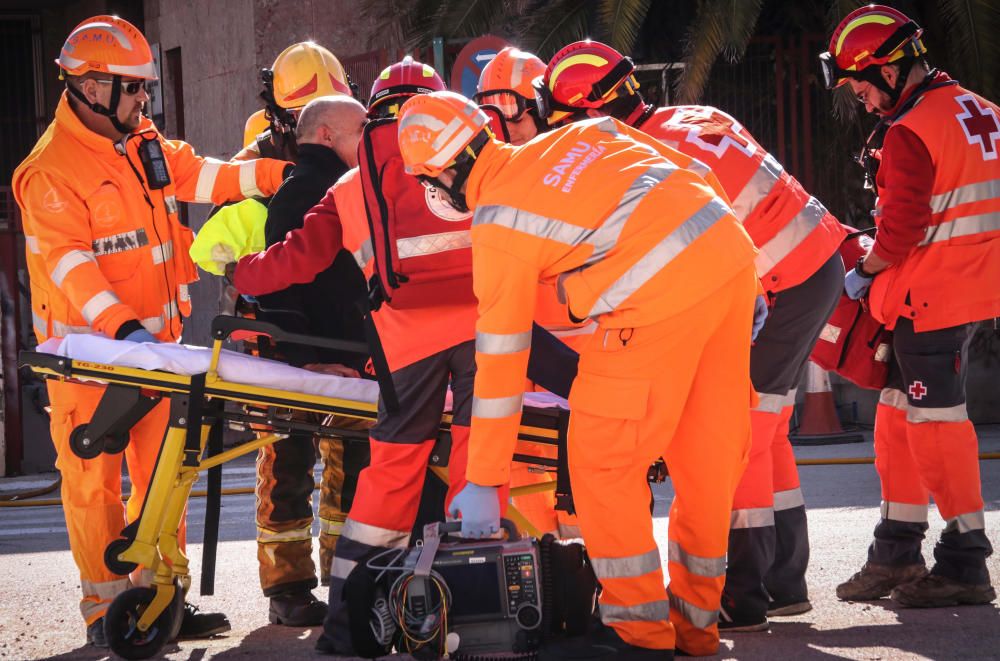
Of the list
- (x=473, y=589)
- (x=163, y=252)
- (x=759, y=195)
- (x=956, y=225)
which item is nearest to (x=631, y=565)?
(x=473, y=589)

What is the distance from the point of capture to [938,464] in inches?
195

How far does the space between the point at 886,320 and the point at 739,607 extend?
128 centimetres

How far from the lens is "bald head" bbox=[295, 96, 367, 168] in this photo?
521 cm

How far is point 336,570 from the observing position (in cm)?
442

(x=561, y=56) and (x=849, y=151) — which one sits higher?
(x=849, y=151)

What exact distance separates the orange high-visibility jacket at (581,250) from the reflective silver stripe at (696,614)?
748 millimetres

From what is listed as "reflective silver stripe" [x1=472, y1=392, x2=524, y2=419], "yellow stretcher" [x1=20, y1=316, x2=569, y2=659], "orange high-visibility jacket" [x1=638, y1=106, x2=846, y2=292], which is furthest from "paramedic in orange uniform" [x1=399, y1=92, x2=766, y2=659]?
"orange high-visibility jacket" [x1=638, y1=106, x2=846, y2=292]

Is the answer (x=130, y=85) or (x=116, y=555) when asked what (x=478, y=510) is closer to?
(x=116, y=555)

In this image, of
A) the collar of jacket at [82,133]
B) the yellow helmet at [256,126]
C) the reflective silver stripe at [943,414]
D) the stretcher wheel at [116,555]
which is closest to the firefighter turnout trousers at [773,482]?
the reflective silver stripe at [943,414]

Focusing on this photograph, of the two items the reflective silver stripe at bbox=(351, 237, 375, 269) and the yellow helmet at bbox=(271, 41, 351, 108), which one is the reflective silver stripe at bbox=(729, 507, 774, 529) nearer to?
the reflective silver stripe at bbox=(351, 237, 375, 269)

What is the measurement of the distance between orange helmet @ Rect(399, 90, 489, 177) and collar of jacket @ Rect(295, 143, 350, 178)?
50.7 inches

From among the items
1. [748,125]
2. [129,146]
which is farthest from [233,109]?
[129,146]

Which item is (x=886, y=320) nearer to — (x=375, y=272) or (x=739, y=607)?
(x=739, y=607)

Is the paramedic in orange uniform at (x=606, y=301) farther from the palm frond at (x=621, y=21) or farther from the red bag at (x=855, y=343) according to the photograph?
the palm frond at (x=621, y=21)
